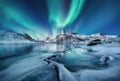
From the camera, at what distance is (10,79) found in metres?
3.90

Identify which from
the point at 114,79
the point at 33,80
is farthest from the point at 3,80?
the point at 114,79

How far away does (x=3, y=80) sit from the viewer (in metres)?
3.88

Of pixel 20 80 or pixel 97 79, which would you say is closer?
pixel 20 80

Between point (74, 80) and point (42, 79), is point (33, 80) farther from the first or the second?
point (74, 80)

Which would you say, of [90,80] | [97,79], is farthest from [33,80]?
[97,79]

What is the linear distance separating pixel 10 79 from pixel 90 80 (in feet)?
10.9

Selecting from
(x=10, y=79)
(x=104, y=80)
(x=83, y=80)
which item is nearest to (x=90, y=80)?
(x=83, y=80)

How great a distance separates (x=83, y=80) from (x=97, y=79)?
2.21 feet

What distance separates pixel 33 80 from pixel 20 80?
0.50 m

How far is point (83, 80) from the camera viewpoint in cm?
379

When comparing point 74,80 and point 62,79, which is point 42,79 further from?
point 74,80

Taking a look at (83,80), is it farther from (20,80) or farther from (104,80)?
(20,80)

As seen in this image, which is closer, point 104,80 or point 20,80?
point 20,80

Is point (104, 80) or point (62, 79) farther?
point (104, 80)
